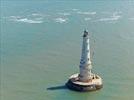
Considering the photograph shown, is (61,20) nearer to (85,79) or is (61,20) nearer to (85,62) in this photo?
(85,79)

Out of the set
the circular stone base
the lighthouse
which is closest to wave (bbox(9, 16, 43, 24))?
the lighthouse

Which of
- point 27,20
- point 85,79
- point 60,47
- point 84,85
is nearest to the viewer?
point 84,85

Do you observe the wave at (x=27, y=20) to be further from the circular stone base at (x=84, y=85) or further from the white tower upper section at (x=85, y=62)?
the white tower upper section at (x=85, y=62)

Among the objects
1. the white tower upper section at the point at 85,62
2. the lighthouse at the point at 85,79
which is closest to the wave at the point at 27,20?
the lighthouse at the point at 85,79

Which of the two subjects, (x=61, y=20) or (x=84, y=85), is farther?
(x=61, y=20)

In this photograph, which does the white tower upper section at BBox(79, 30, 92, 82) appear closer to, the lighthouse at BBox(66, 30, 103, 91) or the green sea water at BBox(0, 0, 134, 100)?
the lighthouse at BBox(66, 30, 103, 91)

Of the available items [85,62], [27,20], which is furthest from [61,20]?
[85,62]
